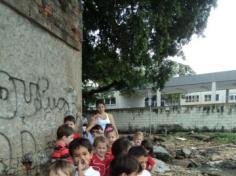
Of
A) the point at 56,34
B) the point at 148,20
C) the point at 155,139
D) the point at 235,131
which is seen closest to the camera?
the point at 56,34

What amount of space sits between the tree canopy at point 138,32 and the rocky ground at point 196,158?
2.91 m

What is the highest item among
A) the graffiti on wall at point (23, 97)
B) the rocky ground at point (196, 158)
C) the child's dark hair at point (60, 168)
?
the graffiti on wall at point (23, 97)

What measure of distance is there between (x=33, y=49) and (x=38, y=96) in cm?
78

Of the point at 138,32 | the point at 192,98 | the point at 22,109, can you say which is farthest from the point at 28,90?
the point at 192,98

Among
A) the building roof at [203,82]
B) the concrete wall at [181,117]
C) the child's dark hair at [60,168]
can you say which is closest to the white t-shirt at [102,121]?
the child's dark hair at [60,168]

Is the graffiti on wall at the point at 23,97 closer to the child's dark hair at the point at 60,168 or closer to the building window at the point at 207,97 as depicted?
the child's dark hair at the point at 60,168

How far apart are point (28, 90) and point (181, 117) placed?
17.9m

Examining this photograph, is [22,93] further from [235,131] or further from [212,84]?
[212,84]

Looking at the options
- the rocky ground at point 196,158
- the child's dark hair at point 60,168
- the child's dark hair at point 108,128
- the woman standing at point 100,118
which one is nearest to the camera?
the child's dark hair at point 60,168

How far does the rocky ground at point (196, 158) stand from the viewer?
35.3 feet

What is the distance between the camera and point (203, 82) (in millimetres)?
27547

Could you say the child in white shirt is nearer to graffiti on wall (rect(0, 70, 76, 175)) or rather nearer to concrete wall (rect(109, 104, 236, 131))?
graffiti on wall (rect(0, 70, 76, 175))

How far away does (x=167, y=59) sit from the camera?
49.2 ft

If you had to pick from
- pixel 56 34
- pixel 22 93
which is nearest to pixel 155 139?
pixel 56 34
